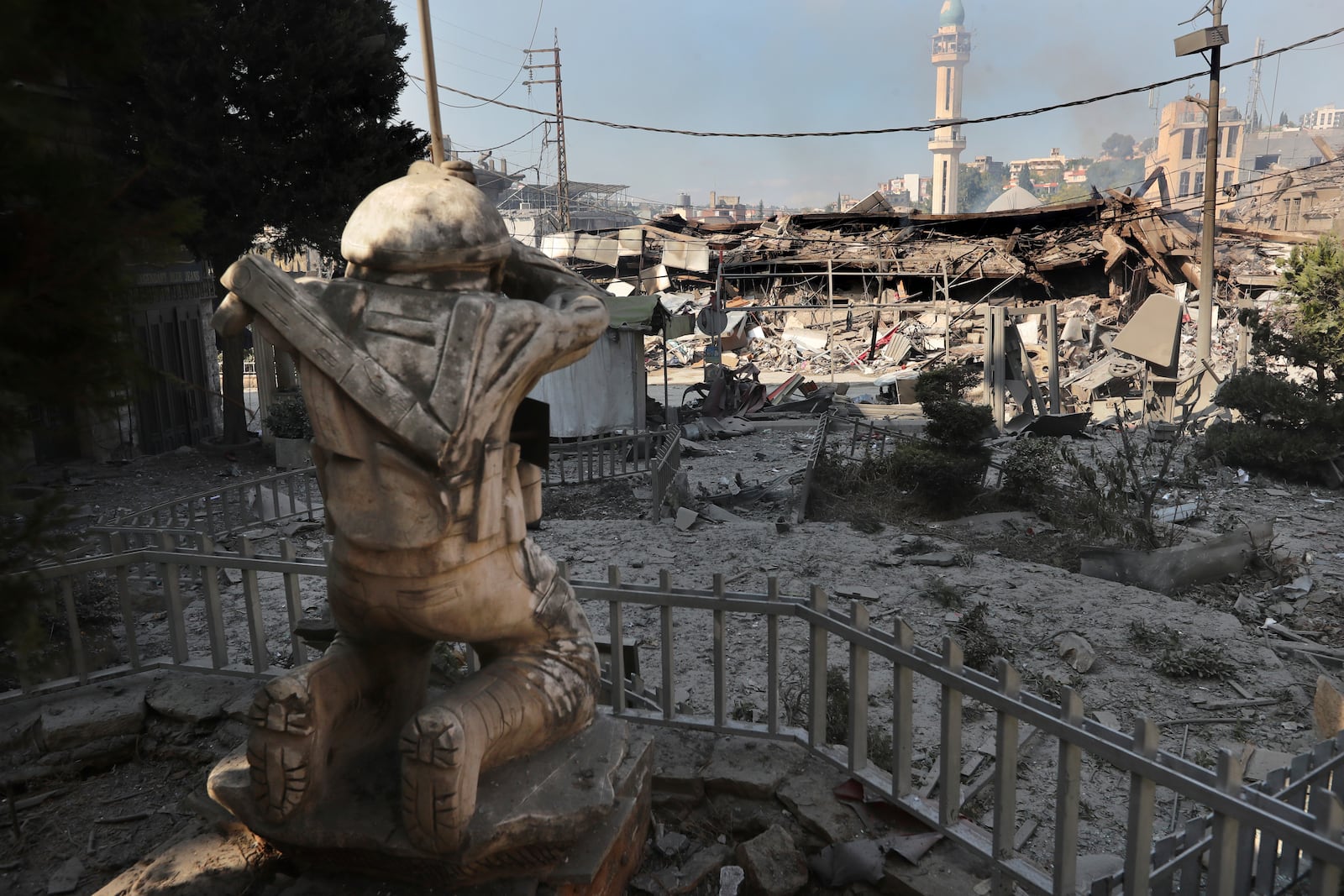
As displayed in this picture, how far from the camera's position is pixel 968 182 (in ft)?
365

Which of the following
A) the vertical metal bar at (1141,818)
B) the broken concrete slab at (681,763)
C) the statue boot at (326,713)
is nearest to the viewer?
the statue boot at (326,713)

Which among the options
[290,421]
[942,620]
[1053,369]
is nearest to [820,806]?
[942,620]

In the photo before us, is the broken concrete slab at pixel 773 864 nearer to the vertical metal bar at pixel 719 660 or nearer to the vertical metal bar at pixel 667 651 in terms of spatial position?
the vertical metal bar at pixel 719 660

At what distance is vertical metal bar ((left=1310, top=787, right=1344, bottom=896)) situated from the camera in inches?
88.4

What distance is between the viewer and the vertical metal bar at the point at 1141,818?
2646mm

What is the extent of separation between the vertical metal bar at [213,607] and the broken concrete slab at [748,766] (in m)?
2.39

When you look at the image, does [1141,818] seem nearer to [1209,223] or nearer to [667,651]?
[667,651]

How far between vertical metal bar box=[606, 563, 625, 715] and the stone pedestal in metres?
0.84

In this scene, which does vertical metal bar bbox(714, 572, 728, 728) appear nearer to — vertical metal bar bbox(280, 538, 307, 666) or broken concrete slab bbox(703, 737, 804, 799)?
broken concrete slab bbox(703, 737, 804, 799)

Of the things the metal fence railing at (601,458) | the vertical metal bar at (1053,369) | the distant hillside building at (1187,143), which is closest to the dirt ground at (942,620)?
the metal fence railing at (601,458)

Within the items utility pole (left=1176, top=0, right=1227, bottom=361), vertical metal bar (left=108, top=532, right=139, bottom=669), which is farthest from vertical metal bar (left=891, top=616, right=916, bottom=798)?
utility pole (left=1176, top=0, right=1227, bottom=361)

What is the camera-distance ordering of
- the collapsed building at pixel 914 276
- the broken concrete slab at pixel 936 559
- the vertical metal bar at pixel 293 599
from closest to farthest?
1. the vertical metal bar at pixel 293 599
2. the broken concrete slab at pixel 936 559
3. the collapsed building at pixel 914 276

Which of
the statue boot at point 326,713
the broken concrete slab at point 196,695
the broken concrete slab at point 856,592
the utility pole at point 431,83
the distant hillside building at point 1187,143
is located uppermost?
the distant hillside building at point 1187,143

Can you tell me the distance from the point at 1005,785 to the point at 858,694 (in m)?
0.62
